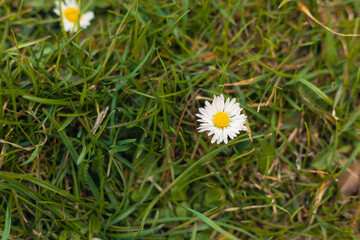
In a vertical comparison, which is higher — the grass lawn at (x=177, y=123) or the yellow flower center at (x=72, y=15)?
the yellow flower center at (x=72, y=15)

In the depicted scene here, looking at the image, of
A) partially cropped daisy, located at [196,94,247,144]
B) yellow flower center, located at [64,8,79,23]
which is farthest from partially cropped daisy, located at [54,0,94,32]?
partially cropped daisy, located at [196,94,247,144]

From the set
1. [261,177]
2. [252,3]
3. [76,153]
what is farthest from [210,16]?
[76,153]

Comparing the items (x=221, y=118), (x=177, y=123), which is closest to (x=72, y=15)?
(x=177, y=123)

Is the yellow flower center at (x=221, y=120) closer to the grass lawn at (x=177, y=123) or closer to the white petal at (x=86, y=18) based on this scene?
the grass lawn at (x=177, y=123)

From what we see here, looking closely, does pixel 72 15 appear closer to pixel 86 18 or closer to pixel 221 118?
pixel 86 18

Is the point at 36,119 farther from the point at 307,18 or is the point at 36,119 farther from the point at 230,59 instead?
the point at 307,18

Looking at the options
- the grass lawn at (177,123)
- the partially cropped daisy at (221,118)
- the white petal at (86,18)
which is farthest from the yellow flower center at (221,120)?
the white petal at (86,18)
